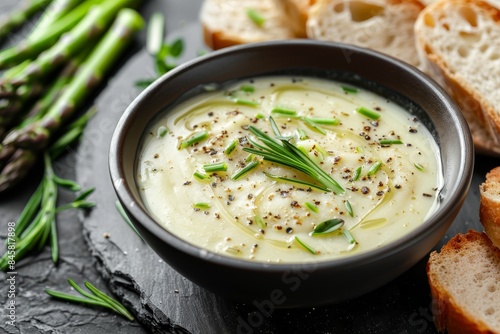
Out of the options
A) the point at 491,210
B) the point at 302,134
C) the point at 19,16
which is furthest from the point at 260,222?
the point at 19,16

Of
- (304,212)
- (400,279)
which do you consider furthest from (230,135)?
(400,279)

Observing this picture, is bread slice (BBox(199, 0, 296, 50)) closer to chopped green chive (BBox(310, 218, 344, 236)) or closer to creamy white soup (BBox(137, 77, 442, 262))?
creamy white soup (BBox(137, 77, 442, 262))

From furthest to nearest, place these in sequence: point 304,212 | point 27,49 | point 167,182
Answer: point 27,49 → point 167,182 → point 304,212

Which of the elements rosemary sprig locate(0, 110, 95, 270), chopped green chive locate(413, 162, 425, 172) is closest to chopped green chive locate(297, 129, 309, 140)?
chopped green chive locate(413, 162, 425, 172)

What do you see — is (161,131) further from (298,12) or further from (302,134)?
(298,12)

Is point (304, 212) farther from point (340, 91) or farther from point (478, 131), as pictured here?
point (478, 131)

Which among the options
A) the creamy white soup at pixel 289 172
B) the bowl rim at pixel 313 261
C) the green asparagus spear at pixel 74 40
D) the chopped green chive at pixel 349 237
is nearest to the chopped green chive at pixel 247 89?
the creamy white soup at pixel 289 172

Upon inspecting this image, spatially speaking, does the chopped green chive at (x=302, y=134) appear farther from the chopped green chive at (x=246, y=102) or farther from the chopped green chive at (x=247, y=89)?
the chopped green chive at (x=247, y=89)
